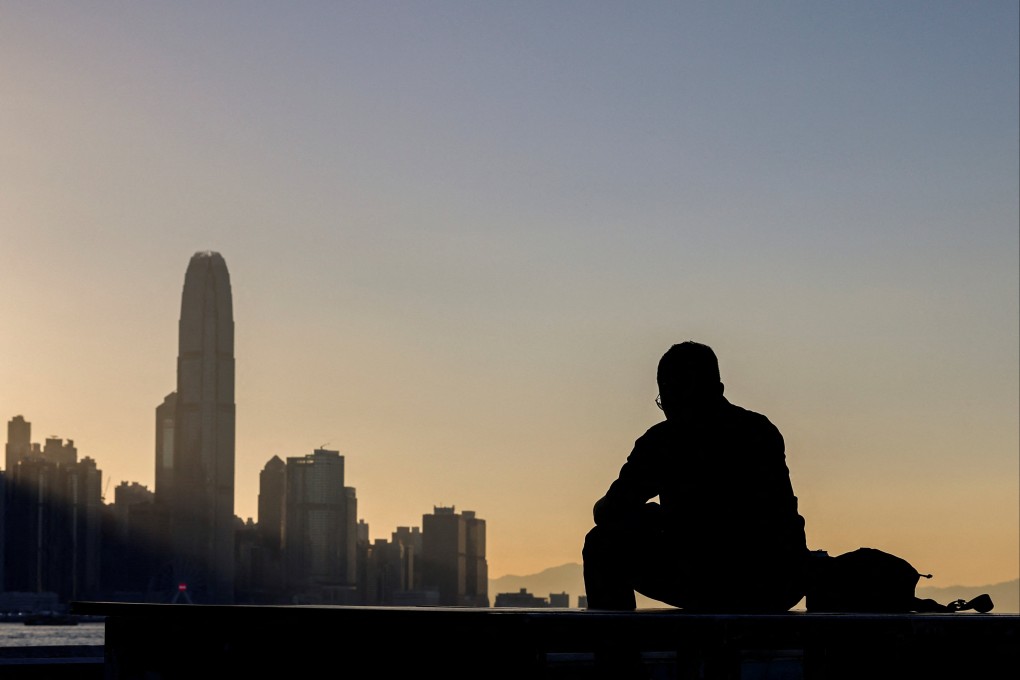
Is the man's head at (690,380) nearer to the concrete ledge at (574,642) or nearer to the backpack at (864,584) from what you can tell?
the backpack at (864,584)

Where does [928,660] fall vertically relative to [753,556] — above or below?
below

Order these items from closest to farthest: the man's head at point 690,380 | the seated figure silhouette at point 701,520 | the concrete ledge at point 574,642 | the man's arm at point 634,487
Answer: the concrete ledge at point 574,642 < the seated figure silhouette at point 701,520 < the man's arm at point 634,487 < the man's head at point 690,380

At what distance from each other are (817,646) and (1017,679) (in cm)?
80

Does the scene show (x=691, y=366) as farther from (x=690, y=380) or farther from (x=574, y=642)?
(x=574, y=642)

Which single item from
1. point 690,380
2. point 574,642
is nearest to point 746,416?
point 690,380

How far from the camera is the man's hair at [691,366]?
655 cm

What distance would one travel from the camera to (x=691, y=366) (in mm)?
6559

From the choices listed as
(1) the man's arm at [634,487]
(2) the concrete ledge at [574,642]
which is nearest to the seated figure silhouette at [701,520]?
(1) the man's arm at [634,487]

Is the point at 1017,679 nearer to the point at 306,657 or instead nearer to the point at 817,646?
the point at 817,646

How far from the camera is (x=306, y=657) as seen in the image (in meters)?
5.55

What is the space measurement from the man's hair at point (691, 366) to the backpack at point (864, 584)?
940 millimetres

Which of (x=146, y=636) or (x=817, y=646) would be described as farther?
(x=146, y=636)

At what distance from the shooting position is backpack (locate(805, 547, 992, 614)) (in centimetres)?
644

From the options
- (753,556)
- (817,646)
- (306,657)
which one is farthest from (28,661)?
(817,646)
